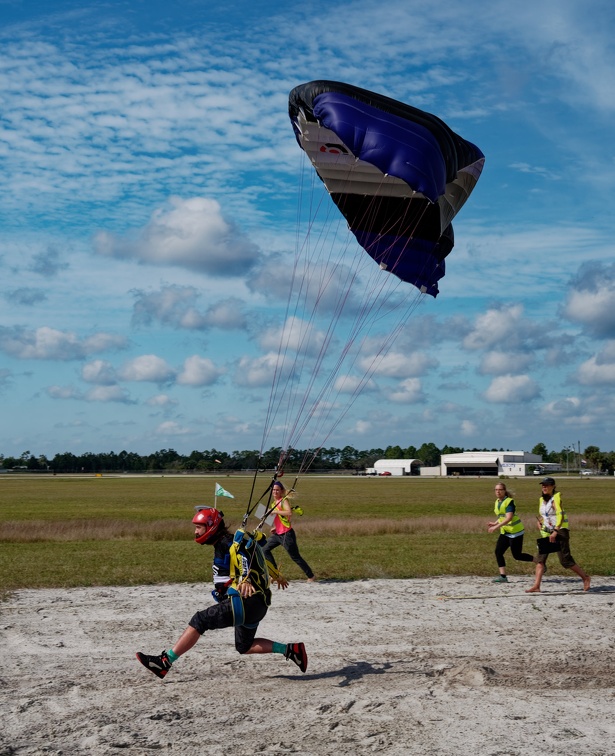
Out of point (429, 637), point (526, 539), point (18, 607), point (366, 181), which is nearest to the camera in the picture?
point (429, 637)

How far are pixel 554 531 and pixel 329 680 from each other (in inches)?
254

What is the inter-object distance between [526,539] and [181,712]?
1808 cm

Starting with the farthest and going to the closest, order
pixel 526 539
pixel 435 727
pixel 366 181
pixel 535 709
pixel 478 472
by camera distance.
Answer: pixel 478 472, pixel 526 539, pixel 366 181, pixel 535 709, pixel 435 727

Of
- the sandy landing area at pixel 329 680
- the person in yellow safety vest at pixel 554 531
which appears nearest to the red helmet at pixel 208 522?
the sandy landing area at pixel 329 680

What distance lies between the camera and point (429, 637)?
10078 millimetres

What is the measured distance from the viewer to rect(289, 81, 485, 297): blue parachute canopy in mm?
10984

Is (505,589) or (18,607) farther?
(505,589)

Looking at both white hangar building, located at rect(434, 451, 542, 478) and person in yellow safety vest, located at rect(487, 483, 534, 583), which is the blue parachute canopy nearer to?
person in yellow safety vest, located at rect(487, 483, 534, 583)

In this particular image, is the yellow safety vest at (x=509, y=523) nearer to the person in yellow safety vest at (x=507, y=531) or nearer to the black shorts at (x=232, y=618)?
the person in yellow safety vest at (x=507, y=531)

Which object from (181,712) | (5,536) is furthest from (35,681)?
(5,536)

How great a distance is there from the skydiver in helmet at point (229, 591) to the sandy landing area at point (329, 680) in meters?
0.38

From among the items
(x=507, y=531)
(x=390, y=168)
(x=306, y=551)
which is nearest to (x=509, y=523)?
(x=507, y=531)

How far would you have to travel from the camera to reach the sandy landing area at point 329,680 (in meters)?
6.44

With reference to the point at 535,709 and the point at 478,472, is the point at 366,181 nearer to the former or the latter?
the point at 535,709
